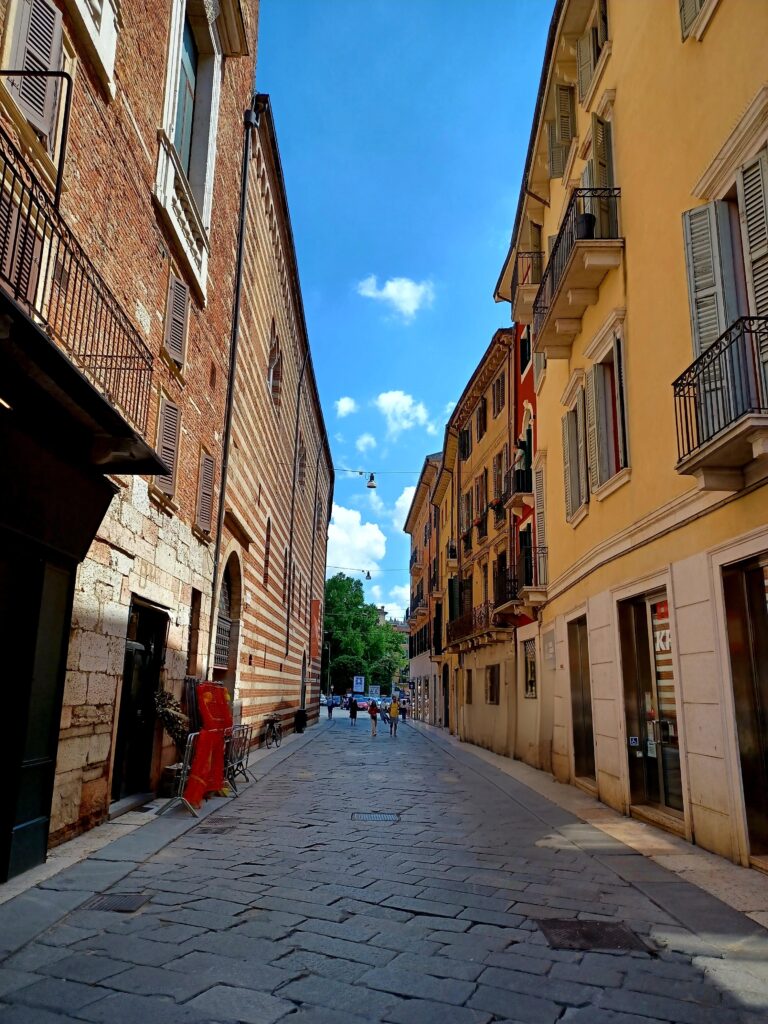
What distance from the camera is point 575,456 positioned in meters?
12.7

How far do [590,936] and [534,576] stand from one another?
38.5 ft

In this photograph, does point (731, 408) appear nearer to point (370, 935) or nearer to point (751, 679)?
point (751, 679)

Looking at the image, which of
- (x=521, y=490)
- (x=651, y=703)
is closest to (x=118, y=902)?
(x=651, y=703)

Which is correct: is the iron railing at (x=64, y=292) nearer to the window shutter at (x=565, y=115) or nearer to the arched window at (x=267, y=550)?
the window shutter at (x=565, y=115)

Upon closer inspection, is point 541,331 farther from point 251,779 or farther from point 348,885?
point 348,885

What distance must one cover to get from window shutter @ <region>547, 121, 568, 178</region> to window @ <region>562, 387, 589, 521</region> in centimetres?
465

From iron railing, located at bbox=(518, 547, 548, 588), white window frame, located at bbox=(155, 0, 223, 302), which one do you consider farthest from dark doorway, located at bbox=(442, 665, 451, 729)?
white window frame, located at bbox=(155, 0, 223, 302)

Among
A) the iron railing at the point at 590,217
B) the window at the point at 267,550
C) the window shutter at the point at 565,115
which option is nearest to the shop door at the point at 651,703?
the iron railing at the point at 590,217

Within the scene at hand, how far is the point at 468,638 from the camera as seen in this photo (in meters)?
24.8

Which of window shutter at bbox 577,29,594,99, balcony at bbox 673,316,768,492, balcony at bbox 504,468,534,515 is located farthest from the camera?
balcony at bbox 504,468,534,515

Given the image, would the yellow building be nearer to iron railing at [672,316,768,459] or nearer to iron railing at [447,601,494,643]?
iron railing at [672,316,768,459]

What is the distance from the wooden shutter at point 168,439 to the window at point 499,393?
13983mm

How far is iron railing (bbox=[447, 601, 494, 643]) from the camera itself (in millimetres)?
22141

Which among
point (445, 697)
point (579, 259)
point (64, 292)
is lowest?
point (445, 697)
